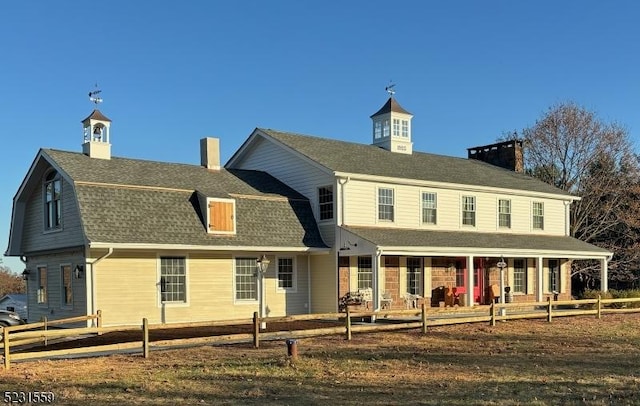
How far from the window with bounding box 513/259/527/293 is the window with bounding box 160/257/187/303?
15421 mm

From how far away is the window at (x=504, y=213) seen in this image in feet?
96.4

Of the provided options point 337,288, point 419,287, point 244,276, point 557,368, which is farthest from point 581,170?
point 557,368

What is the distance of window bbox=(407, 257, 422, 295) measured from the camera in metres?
25.9

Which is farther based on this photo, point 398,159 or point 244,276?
point 398,159

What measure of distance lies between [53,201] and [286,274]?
8.36 m

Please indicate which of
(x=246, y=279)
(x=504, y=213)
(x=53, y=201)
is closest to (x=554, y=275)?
(x=504, y=213)

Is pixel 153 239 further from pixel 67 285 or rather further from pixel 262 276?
pixel 262 276

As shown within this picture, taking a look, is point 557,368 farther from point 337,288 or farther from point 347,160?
point 347,160

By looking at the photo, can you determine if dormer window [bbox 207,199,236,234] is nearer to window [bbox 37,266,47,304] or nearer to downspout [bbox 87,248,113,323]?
downspout [bbox 87,248,113,323]

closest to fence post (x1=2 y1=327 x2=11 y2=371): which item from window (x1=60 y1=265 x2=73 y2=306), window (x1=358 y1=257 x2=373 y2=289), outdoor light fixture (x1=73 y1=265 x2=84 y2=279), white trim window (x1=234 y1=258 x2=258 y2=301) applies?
outdoor light fixture (x1=73 y1=265 x2=84 y2=279)

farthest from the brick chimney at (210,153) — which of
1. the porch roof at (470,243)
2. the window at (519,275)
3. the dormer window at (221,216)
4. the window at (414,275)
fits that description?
the window at (519,275)

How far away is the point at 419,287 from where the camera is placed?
2619 cm

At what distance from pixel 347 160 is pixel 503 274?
28.5ft

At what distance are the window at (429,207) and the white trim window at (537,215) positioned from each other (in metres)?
6.48
